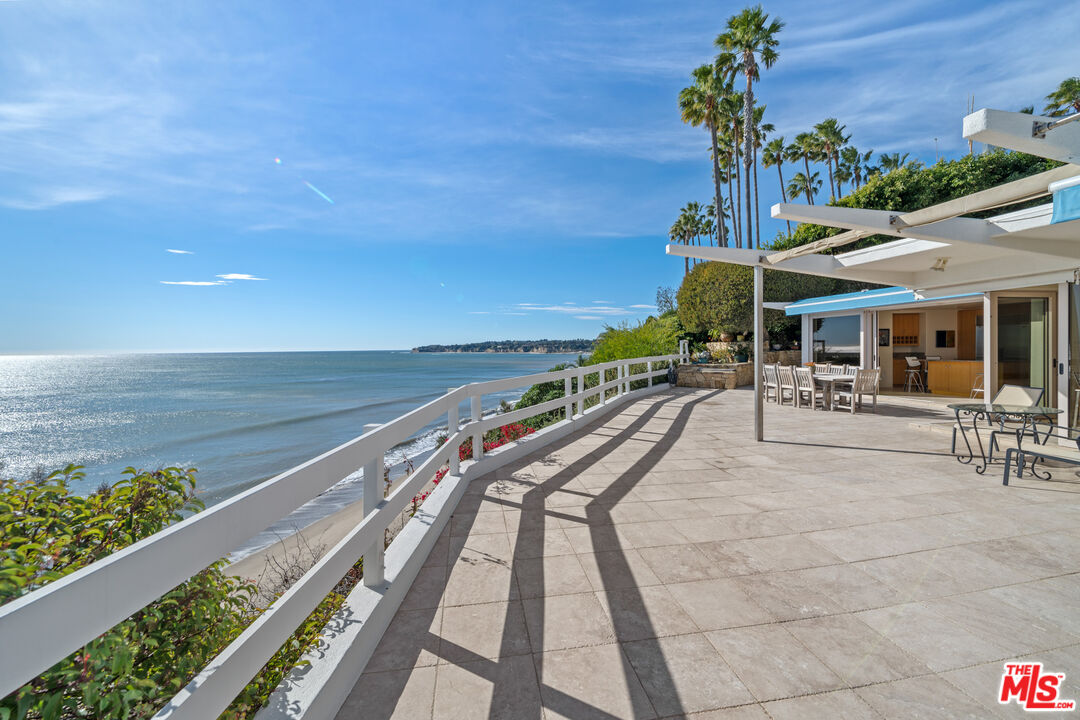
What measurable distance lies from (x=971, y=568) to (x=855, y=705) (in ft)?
6.32

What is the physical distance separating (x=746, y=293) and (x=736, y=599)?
17.7 m

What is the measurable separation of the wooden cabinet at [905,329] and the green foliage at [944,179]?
6341 mm

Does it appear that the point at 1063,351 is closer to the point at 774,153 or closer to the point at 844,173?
the point at 774,153

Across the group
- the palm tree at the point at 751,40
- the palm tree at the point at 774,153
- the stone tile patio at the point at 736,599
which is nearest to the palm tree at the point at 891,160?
the palm tree at the point at 774,153

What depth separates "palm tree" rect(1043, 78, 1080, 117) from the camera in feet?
63.9

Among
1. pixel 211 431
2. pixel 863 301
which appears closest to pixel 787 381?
pixel 863 301

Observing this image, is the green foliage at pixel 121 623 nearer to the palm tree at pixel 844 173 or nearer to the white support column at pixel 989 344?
the white support column at pixel 989 344

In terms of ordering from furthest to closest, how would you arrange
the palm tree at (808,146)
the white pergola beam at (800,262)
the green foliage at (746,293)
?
the palm tree at (808,146) < the green foliage at (746,293) < the white pergola beam at (800,262)

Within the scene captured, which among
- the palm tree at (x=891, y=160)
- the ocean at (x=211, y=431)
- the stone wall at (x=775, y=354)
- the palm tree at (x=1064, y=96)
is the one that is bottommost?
the ocean at (x=211, y=431)

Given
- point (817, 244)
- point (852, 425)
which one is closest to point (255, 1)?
point (817, 244)

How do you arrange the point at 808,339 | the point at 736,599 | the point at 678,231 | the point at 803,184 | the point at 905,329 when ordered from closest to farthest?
1. the point at 736,599
2. the point at 905,329
3. the point at 808,339
4. the point at 803,184
5. the point at 678,231

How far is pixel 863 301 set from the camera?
A: 39.2 feet

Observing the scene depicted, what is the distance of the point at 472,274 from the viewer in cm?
5388

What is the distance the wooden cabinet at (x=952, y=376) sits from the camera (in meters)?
11.6
